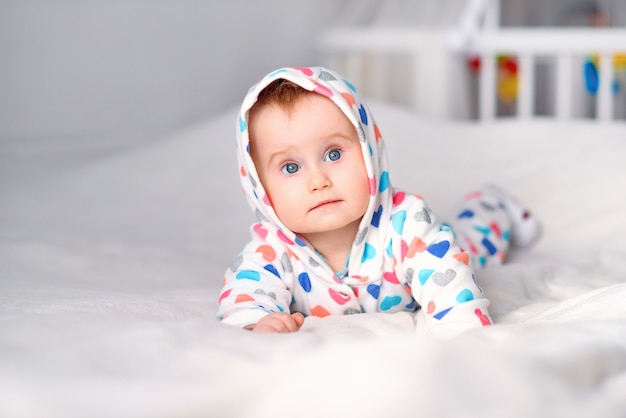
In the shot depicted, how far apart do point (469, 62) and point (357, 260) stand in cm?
170

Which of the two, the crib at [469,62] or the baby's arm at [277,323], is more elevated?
the crib at [469,62]

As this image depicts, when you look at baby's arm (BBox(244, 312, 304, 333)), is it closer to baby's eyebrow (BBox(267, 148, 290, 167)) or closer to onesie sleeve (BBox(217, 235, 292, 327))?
onesie sleeve (BBox(217, 235, 292, 327))

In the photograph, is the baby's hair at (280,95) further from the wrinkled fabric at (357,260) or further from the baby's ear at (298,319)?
the baby's ear at (298,319)

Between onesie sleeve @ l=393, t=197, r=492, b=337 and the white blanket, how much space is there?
45 millimetres

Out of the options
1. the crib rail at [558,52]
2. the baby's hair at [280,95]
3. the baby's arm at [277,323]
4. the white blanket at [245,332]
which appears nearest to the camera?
the white blanket at [245,332]

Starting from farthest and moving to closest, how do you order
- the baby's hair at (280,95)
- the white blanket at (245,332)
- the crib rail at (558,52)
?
the crib rail at (558,52), the baby's hair at (280,95), the white blanket at (245,332)

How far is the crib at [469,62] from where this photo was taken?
7.64ft

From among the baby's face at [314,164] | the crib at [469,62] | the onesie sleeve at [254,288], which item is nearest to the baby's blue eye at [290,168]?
the baby's face at [314,164]

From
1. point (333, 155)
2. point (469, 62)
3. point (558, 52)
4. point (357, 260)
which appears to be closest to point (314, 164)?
point (333, 155)

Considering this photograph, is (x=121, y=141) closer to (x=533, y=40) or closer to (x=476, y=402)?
(x=533, y=40)

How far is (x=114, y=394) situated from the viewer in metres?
0.70

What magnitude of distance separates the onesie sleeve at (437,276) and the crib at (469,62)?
1297 millimetres

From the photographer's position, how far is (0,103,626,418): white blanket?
0.69 m

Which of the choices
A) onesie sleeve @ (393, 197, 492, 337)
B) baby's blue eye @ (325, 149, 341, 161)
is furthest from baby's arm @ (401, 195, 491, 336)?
baby's blue eye @ (325, 149, 341, 161)
